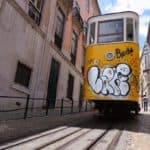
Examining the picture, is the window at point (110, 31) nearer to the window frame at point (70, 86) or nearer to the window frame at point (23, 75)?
the window frame at point (23, 75)

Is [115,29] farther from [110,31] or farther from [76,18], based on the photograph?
[76,18]

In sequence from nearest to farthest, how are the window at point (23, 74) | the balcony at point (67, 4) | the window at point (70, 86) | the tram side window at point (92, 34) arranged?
1. the tram side window at point (92, 34)
2. the window at point (23, 74)
3. the balcony at point (67, 4)
4. the window at point (70, 86)

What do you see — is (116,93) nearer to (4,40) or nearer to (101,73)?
(101,73)

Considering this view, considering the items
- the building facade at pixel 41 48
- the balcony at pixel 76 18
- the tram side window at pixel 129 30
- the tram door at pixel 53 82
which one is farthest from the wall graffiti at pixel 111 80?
the balcony at pixel 76 18

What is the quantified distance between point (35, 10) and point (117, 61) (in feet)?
19.0

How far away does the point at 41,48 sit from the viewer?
42.2ft

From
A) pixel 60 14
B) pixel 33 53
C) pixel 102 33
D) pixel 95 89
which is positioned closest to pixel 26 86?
pixel 33 53

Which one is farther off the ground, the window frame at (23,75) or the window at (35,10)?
the window at (35,10)

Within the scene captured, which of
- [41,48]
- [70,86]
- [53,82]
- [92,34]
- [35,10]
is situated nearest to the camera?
[92,34]

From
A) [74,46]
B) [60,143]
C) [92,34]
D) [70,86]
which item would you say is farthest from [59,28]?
[60,143]

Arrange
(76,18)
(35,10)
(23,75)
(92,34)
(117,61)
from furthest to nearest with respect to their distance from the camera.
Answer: (76,18) < (35,10) < (23,75) < (92,34) < (117,61)

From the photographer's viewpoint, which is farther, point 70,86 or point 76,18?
point 76,18

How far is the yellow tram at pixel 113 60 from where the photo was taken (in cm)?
904

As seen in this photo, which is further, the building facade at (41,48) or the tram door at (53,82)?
the tram door at (53,82)
